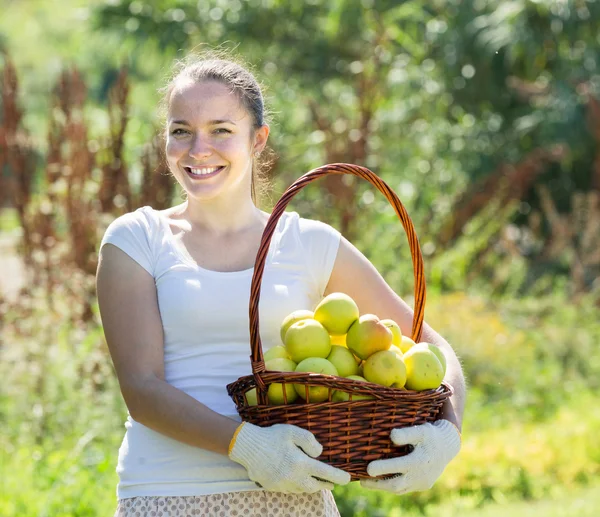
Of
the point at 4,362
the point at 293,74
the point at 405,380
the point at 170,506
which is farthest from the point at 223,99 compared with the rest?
the point at 293,74

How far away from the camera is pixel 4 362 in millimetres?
5211

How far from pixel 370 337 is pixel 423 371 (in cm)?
13

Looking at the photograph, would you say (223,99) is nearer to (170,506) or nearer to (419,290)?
(419,290)

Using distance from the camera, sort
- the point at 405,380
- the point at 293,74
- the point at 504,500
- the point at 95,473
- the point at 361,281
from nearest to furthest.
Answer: the point at 405,380, the point at 361,281, the point at 95,473, the point at 504,500, the point at 293,74

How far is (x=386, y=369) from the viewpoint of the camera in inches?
75.8

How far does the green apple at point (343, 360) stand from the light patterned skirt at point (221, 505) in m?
0.31

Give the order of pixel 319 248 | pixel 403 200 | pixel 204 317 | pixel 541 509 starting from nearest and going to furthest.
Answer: pixel 204 317
pixel 319 248
pixel 541 509
pixel 403 200

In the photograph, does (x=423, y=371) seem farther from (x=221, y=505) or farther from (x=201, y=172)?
(x=201, y=172)

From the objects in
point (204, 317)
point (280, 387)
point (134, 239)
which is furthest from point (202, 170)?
point (280, 387)

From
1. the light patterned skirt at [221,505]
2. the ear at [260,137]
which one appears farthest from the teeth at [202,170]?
the light patterned skirt at [221,505]

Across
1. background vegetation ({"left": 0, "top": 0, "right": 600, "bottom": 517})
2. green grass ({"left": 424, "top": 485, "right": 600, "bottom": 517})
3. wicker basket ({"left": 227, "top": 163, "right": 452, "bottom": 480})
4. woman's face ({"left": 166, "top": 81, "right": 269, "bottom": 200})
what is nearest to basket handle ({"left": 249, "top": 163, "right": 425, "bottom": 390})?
wicker basket ({"left": 227, "top": 163, "right": 452, "bottom": 480})

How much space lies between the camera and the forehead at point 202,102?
2.14m

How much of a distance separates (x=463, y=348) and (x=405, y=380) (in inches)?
175

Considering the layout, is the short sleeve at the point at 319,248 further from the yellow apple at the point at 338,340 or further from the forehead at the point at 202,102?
the forehead at the point at 202,102
